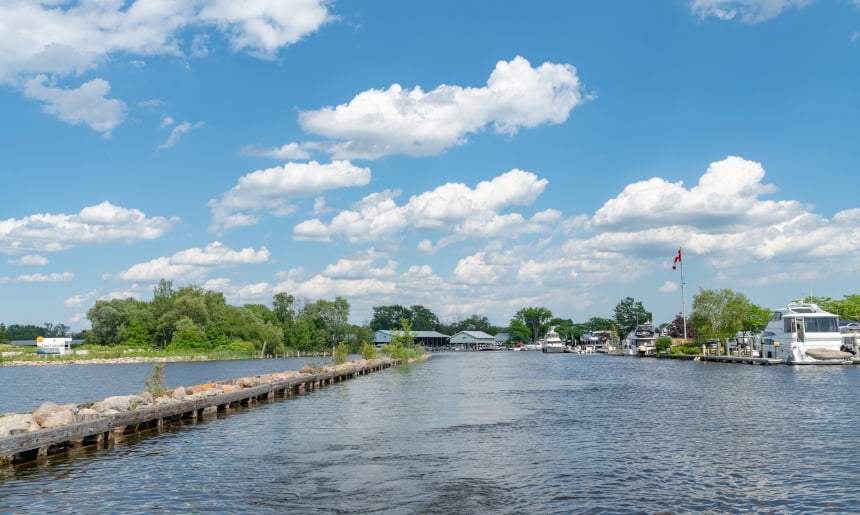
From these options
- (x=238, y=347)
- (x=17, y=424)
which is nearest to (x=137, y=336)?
(x=238, y=347)

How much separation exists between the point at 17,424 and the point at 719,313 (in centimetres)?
9768

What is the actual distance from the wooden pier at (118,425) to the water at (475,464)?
1.98 ft

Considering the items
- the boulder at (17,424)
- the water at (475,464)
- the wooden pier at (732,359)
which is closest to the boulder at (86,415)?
the boulder at (17,424)

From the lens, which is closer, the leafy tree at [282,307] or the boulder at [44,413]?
the boulder at [44,413]

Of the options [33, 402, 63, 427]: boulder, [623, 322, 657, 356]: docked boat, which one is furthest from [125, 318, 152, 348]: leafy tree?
[33, 402, 63, 427]: boulder

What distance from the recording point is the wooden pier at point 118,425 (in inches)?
728

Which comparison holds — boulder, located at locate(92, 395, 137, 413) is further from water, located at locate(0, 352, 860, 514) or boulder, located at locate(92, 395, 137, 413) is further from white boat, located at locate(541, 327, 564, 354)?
white boat, located at locate(541, 327, 564, 354)

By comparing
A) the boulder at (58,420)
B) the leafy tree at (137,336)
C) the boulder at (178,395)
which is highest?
the leafy tree at (137,336)

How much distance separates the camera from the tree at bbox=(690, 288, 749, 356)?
317 ft

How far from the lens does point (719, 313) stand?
98.6 metres

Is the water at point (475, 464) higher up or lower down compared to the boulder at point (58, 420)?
lower down

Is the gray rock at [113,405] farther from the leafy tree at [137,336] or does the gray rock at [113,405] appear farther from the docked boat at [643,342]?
the docked boat at [643,342]

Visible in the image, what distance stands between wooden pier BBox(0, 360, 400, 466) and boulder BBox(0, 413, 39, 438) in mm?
717

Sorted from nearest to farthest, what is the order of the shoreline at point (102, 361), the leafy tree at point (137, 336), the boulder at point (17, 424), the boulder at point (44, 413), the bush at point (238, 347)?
1. the boulder at point (17, 424)
2. the boulder at point (44, 413)
3. the shoreline at point (102, 361)
4. the leafy tree at point (137, 336)
5. the bush at point (238, 347)
